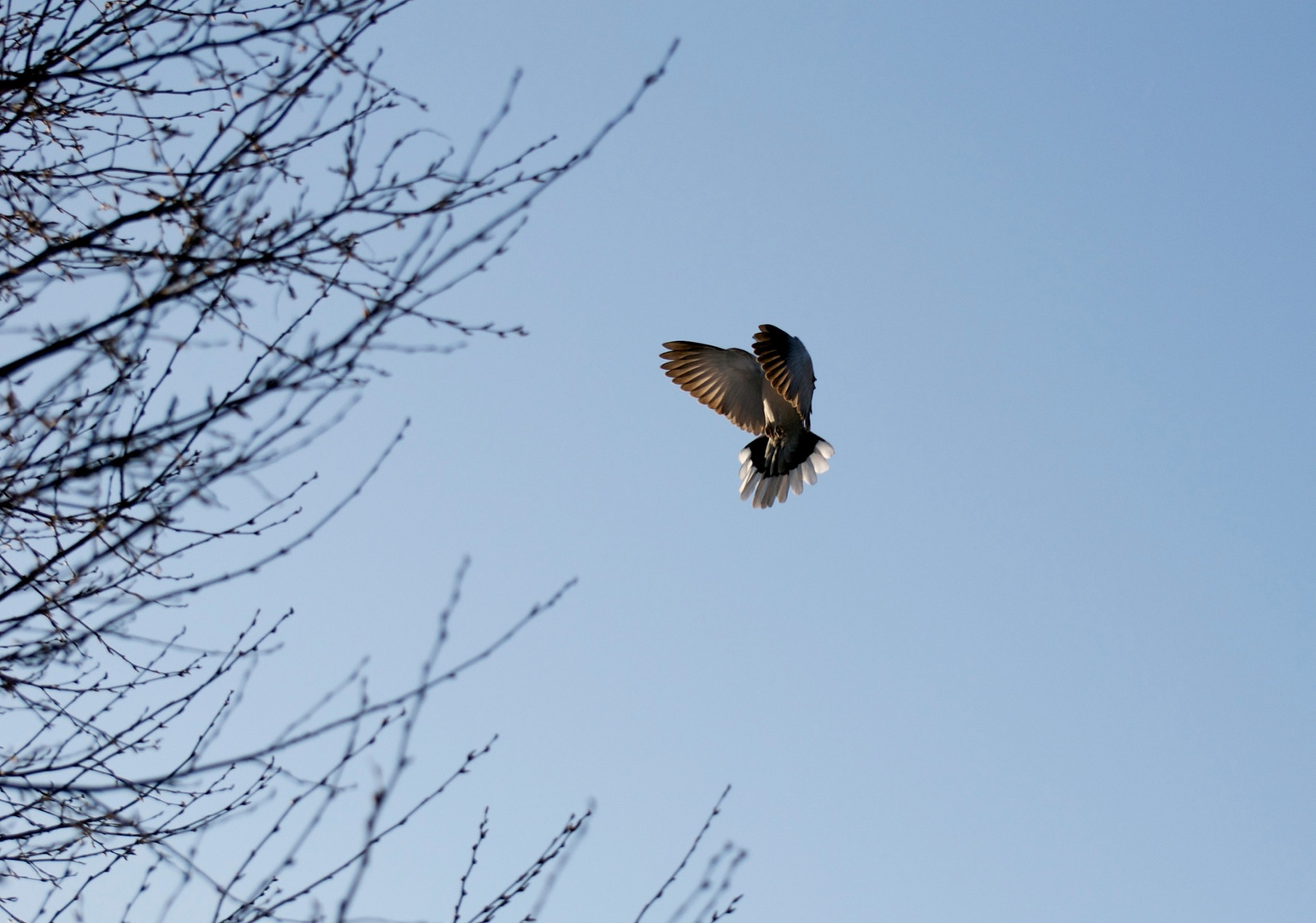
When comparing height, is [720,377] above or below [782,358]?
above

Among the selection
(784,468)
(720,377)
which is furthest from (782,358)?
(784,468)

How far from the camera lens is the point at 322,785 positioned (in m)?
2.87

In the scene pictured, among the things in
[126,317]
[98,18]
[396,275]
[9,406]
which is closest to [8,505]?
[9,406]

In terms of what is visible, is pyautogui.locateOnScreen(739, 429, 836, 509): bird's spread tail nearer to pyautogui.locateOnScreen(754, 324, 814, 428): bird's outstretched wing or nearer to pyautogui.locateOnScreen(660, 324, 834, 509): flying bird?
pyautogui.locateOnScreen(660, 324, 834, 509): flying bird

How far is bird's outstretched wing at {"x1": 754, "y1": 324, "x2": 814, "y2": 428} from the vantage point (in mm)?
8570

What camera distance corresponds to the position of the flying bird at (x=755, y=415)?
963cm

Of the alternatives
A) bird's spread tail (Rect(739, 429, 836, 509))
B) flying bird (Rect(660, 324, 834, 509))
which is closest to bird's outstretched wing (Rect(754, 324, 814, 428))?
flying bird (Rect(660, 324, 834, 509))

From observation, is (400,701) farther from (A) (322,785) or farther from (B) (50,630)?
(B) (50,630)

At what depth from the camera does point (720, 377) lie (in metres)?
9.74

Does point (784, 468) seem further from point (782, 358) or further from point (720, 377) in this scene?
point (782, 358)

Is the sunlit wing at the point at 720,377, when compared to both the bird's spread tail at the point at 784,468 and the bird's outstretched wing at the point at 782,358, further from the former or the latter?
the bird's outstretched wing at the point at 782,358

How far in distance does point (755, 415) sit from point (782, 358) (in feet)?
4.61

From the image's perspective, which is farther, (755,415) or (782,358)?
(755,415)

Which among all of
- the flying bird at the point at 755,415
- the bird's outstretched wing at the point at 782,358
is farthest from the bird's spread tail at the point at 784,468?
the bird's outstretched wing at the point at 782,358
